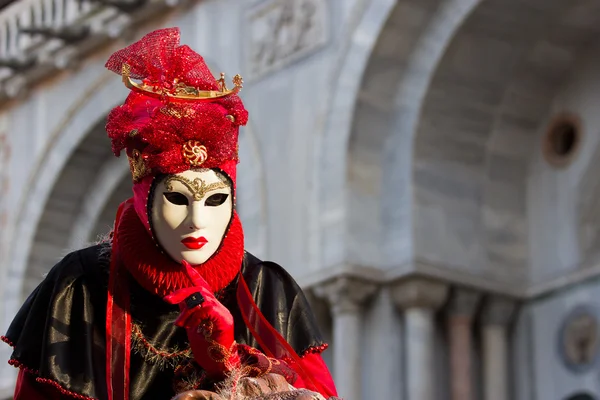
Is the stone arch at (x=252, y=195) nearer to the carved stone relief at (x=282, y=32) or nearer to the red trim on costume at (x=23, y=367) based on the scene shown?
the carved stone relief at (x=282, y=32)

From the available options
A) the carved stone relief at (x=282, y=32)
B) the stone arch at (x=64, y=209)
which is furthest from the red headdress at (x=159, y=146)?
the stone arch at (x=64, y=209)

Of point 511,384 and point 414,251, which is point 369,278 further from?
point 511,384

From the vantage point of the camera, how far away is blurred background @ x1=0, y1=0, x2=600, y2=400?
855cm

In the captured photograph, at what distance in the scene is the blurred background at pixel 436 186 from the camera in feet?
28.0

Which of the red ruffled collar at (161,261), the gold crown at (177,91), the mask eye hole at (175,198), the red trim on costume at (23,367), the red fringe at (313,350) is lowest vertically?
the red trim on costume at (23,367)

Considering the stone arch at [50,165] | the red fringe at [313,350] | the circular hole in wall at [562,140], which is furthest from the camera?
the stone arch at [50,165]

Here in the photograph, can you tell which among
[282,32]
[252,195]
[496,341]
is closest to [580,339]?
[496,341]

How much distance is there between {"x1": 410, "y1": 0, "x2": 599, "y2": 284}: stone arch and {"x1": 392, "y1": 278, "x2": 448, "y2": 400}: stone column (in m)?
0.18

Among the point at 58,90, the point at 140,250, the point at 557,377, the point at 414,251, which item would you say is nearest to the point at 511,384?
the point at 557,377

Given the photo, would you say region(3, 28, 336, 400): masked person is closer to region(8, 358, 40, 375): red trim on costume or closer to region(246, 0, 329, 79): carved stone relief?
region(8, 358, 40, 375): red trim on costume

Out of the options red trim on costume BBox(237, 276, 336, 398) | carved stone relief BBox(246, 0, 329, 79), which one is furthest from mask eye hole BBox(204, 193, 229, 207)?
carved stone relief BBox(246, 0, 329, 79)

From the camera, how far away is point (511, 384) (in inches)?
352

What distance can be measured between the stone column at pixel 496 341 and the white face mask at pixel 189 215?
18.8 ft

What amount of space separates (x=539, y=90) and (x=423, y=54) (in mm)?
830
